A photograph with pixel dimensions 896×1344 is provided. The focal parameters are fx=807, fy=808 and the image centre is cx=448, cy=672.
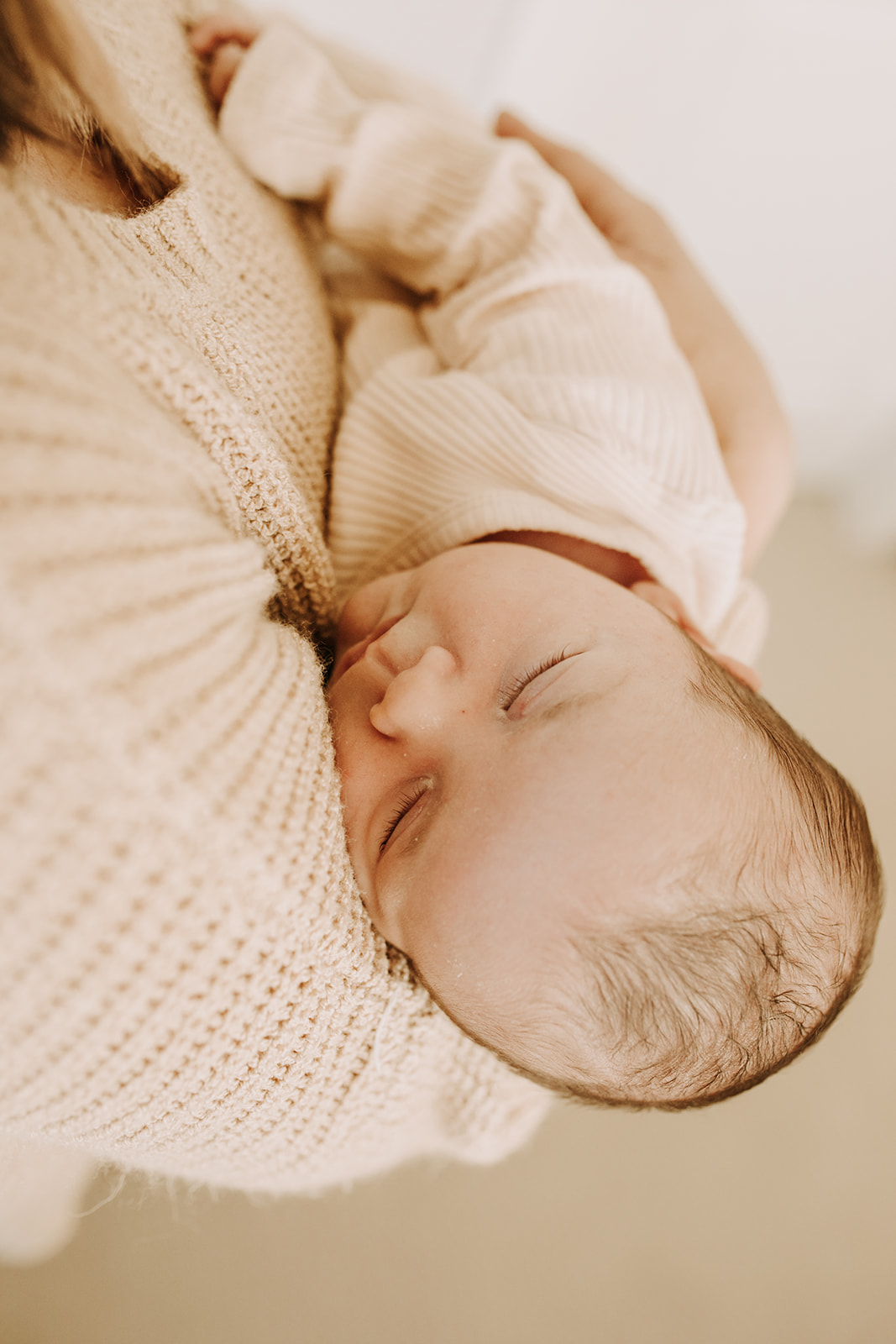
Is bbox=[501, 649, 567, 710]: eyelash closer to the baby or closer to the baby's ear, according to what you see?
the baby

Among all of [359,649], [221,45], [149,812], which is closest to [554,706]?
[359,649]

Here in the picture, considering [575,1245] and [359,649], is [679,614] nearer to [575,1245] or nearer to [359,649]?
[359,649]

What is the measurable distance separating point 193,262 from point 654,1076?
57 cm

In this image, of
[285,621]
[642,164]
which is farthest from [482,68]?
[285,621]

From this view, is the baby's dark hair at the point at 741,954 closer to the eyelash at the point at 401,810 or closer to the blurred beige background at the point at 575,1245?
the eyelash at the point at 401,810

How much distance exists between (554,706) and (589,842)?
0.27 ft

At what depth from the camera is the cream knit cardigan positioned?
0.29 m

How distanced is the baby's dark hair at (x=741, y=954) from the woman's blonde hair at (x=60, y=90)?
18.4 inches

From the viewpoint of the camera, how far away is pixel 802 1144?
3.55 feet

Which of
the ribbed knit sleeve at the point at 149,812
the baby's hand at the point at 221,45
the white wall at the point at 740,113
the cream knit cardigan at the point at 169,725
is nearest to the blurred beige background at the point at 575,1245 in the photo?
the cream knit cardigan at the point at 169,725

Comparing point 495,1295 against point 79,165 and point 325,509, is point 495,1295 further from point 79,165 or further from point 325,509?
point 79,165

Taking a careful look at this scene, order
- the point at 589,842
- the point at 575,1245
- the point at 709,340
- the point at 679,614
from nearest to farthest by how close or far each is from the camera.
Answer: the point at 589,842, the point at 679,614, the point at 709,340, the point at 575,1245

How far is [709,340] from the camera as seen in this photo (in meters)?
0.86

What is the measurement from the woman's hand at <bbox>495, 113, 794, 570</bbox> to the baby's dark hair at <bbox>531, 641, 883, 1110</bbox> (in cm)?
37
